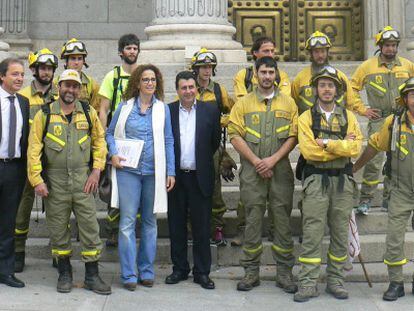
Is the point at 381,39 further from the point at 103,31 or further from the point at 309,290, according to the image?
the point at 103,31

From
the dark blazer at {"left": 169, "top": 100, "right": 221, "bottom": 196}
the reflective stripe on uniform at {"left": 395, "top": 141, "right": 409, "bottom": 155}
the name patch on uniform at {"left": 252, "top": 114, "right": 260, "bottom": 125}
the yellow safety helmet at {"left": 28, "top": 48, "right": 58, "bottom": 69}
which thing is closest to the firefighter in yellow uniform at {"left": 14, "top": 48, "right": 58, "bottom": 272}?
the yellow safety helmet at {"left": 28, "top": 48, "right": 58, "bottom": 69}

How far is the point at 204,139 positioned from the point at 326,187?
4.14ft

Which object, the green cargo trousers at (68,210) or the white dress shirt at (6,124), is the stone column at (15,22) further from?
the green cargo trousers at (68,210)

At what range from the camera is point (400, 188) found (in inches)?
277

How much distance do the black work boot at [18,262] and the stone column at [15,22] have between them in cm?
577

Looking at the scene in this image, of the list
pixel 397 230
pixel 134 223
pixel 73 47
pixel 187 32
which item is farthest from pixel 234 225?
pixel 187 32

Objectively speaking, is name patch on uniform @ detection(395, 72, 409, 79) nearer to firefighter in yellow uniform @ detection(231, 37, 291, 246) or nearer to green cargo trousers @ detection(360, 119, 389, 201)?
green cargo trousers @ detection(360, 119, 389, 201)

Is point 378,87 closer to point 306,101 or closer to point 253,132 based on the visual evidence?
point 306,101

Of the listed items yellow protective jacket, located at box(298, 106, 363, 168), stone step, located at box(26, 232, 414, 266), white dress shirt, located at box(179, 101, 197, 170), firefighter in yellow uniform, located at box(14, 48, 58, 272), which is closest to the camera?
yellow protective jacket, located at box(298, 106, 363, 168)

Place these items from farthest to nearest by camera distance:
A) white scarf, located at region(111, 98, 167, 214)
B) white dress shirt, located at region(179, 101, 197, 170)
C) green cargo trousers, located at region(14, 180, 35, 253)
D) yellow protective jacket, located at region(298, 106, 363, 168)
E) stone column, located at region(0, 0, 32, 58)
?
1. stone column, located at region(0, 0, 32, 58)
2. green cargo trousers, located at region(14, 180, 35, 253)
3. white dress shirt, located at region(179, 101, 197, 170)
4. white scarf, located at region(111, 98, 167, 214)
5. yellow protective jacket, located at region(298, 106, 363, 168)

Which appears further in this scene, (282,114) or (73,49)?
(73,49)

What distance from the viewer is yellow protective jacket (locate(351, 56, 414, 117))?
860cm

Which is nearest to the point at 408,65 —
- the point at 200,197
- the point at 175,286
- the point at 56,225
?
the point at 200,197

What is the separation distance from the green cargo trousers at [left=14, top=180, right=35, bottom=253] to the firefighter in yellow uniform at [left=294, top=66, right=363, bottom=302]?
2.79 meters
